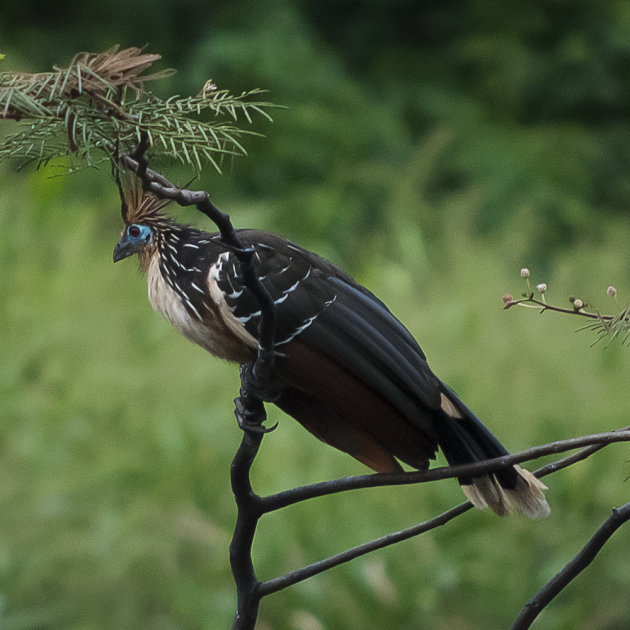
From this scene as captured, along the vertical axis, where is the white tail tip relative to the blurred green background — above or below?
below

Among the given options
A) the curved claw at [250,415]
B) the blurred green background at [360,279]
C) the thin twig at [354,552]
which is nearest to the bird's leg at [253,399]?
the curved claw at [250,415]

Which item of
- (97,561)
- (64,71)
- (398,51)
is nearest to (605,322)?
(64,71)

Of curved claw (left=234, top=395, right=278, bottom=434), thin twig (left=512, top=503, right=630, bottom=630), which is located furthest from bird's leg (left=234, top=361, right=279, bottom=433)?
thin twig (left=512, top=503, right=630, bottom=630)

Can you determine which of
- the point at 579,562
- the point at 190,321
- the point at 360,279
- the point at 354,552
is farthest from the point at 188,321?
the point at 360,279

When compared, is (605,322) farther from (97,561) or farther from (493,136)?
(493,136)

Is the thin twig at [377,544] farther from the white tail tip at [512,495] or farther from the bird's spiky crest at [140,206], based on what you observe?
the bird's spiky crest at [140,206]

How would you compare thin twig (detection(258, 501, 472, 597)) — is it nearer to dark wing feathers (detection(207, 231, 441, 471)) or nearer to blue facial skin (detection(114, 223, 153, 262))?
dark wing feathers (detection(207, 231, 441, 471))

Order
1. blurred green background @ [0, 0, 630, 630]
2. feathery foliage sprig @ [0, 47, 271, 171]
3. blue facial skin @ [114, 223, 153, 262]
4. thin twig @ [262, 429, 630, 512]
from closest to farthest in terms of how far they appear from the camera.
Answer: feathery foliage sprig @ [0, 47, 271, 171], thin twig @ [262, 429, 630, 512], blue facial skin @ [114, 223, 153, 262], blurred green background @ [0, 0, 630, 630]
